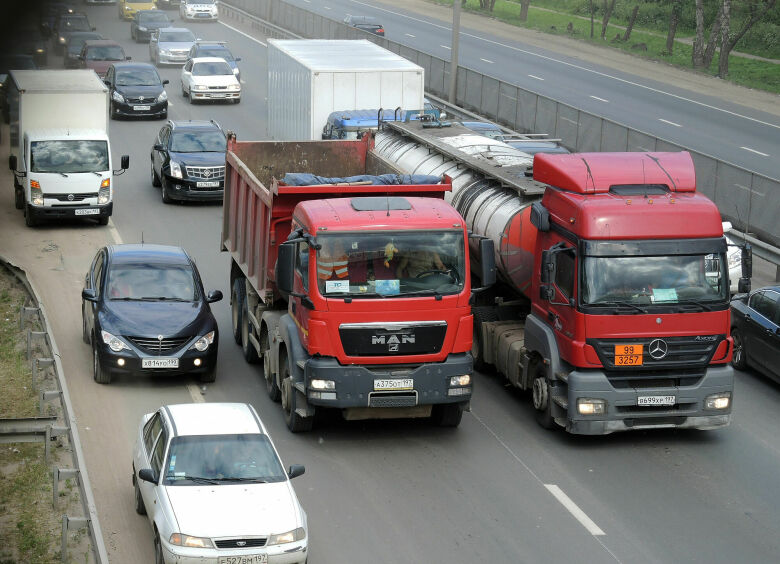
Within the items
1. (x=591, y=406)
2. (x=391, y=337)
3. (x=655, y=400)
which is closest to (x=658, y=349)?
(x=655, y=400)

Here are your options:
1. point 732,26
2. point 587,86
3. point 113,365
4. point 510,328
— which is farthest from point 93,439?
point 732,26

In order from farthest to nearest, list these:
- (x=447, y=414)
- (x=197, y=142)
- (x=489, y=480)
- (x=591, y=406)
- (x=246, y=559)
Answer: (x=197, y=142)
(x=447, y=414)
(x=591, y=406)
(x=489, y=480)
(x=246, y=559)

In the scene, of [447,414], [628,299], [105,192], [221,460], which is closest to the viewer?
[221,460]

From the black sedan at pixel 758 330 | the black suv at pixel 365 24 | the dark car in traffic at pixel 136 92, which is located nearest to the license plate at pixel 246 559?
the black sedan at pixel 758 330

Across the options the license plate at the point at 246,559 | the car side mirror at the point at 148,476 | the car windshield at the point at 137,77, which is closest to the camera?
the license plate at the point at 246,559

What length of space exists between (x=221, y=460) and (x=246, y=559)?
53.3 inches

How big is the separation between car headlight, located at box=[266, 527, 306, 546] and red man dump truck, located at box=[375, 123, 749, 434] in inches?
187

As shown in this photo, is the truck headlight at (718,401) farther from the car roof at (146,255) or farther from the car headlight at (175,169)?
the car headlight at (175,169)

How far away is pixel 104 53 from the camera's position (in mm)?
43625

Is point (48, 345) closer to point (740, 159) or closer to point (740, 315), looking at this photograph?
point (740, 315)

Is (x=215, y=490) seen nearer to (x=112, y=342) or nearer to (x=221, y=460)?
(x=221, y=460)

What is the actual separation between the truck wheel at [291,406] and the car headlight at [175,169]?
13249 millimetres

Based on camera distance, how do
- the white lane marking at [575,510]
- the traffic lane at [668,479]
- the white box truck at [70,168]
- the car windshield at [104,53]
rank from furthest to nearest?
the car windshield at [104,53], the white box truck at [70,168], the white lane marking at [575,510], the traffic lane at [668,479]

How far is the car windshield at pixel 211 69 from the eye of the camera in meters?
41.1
